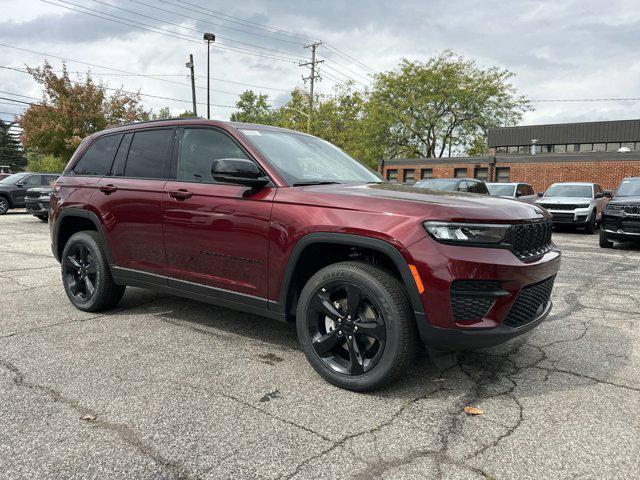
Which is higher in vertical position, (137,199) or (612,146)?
(612,146)

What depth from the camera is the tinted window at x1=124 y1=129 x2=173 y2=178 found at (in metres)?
4.14

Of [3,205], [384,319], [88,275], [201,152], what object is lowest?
[3,205]

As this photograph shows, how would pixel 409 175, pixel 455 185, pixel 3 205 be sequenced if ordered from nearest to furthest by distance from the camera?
pixel 455 185 < pixel 3 205 < pixel 409 175

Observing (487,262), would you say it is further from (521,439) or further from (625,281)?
(625,281)

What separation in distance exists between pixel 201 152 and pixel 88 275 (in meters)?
1.87

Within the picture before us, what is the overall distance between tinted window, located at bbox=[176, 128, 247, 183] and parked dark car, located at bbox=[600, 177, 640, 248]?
9428mm

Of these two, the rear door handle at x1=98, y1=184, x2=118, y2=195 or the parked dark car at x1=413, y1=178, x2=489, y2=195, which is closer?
the rear door handle at x1=98, y1=184, x2=118, y2=195

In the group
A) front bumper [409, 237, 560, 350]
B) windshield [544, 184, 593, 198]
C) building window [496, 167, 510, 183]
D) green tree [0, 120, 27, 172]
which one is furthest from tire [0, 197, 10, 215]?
green tree [0, 120, 27, 172]

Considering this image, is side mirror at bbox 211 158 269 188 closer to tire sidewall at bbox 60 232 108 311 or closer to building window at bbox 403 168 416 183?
tire sidewall at bbox 60 232 108 311

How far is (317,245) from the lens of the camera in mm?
3205

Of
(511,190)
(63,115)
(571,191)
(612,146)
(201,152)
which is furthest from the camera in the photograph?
(612,146)

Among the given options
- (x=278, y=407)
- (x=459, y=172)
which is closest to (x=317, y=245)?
(x=278, y=407)

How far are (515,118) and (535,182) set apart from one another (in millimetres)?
16208

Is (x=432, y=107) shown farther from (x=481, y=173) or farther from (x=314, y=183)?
(x=314, y=183)
